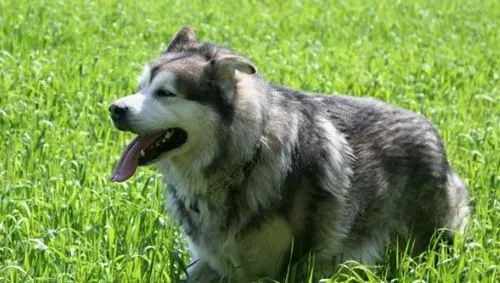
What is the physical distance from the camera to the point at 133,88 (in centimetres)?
910

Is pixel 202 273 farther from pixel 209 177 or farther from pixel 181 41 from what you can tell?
pixel 181 41

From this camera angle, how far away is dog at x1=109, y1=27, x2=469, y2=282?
492cm

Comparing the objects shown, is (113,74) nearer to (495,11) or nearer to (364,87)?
(364,87)

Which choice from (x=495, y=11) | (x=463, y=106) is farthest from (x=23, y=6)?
(x=495, y=11)

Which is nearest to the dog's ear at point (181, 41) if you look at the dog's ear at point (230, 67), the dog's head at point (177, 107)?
the dog's head at point (177, 107)

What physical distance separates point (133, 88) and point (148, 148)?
166 inches

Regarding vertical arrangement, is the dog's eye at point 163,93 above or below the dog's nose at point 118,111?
above

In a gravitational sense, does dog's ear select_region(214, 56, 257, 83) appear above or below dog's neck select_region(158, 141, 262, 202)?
above

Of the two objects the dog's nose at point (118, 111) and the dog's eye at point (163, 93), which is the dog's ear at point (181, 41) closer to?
the dog's eye at point (163, 93)

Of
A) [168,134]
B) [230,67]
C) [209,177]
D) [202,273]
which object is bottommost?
[202,273]

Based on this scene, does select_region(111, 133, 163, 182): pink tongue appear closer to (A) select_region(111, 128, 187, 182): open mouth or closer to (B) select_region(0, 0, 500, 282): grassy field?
(A) select_region(111, 128, 187, 182): open mouth

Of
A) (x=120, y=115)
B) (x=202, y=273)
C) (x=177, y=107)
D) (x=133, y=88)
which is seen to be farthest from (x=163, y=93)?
(x=133, y=88)

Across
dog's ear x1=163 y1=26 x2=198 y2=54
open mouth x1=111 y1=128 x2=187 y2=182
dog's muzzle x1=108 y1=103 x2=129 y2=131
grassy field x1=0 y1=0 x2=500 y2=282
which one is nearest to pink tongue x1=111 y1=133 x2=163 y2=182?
open mouth x1=111 y1=128 x2=187 y2=182

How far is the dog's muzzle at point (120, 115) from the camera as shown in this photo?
4801 millimetres
